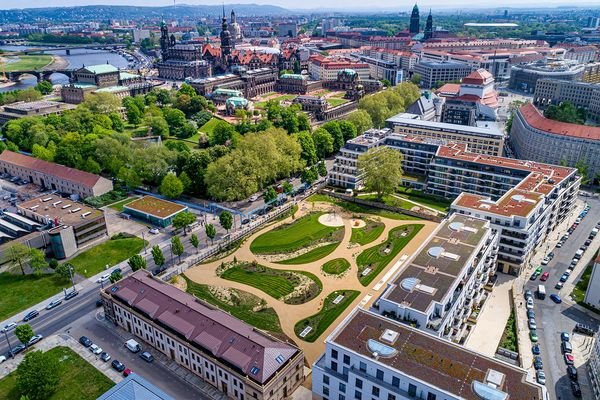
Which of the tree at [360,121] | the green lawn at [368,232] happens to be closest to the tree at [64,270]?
the green lawn at [368,232]

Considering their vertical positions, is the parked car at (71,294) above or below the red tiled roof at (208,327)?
below

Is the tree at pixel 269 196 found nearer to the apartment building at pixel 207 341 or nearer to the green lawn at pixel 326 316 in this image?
the green lawn at pixel 326 316

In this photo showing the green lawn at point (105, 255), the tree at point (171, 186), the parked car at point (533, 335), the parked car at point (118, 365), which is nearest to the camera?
the parked car at point (118, 365)

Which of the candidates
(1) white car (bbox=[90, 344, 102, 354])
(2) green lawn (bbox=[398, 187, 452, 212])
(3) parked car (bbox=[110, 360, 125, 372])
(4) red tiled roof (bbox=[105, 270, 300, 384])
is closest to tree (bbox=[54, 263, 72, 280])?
(4) red tiled roof (bbox=[105, 270, 300, 384])

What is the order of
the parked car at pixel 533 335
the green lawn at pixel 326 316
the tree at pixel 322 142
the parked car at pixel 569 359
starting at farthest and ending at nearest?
the tree at pixel 322 142 → the green lawn at pixel 326 316 → the parked car at pixel 533 335 → the parked car at pixel 569 359

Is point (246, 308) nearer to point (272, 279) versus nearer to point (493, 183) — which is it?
point (272, 279)

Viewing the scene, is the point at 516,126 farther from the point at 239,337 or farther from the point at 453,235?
the point at 239,337
